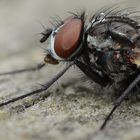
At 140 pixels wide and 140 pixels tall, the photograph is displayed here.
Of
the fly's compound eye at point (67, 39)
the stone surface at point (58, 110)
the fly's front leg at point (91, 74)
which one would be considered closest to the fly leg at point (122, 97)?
the stone surface at point (58, 110)

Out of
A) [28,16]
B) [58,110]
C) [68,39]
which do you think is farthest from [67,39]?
[28,16]

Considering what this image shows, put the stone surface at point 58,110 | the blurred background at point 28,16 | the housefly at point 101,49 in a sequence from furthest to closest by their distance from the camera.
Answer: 1. the blurred background at point 28,16
2. the housefly at point 101,49
3. the stone surface at point 58,110

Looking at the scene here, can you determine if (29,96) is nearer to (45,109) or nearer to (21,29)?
(45,109)

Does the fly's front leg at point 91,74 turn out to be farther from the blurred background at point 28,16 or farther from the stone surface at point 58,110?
the blurred background at point 28,16

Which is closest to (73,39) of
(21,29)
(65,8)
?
(21,29)

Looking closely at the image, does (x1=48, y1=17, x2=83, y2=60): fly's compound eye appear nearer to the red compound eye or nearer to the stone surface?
the red compound eye

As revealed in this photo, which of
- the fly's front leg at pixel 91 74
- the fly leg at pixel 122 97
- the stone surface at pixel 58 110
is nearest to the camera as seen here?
the stone surface at pixel 58 110

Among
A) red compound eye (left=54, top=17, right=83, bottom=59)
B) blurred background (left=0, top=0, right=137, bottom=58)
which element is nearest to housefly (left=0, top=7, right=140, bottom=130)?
red compound eye (left=54, top=17, right=83, bottom=59)
